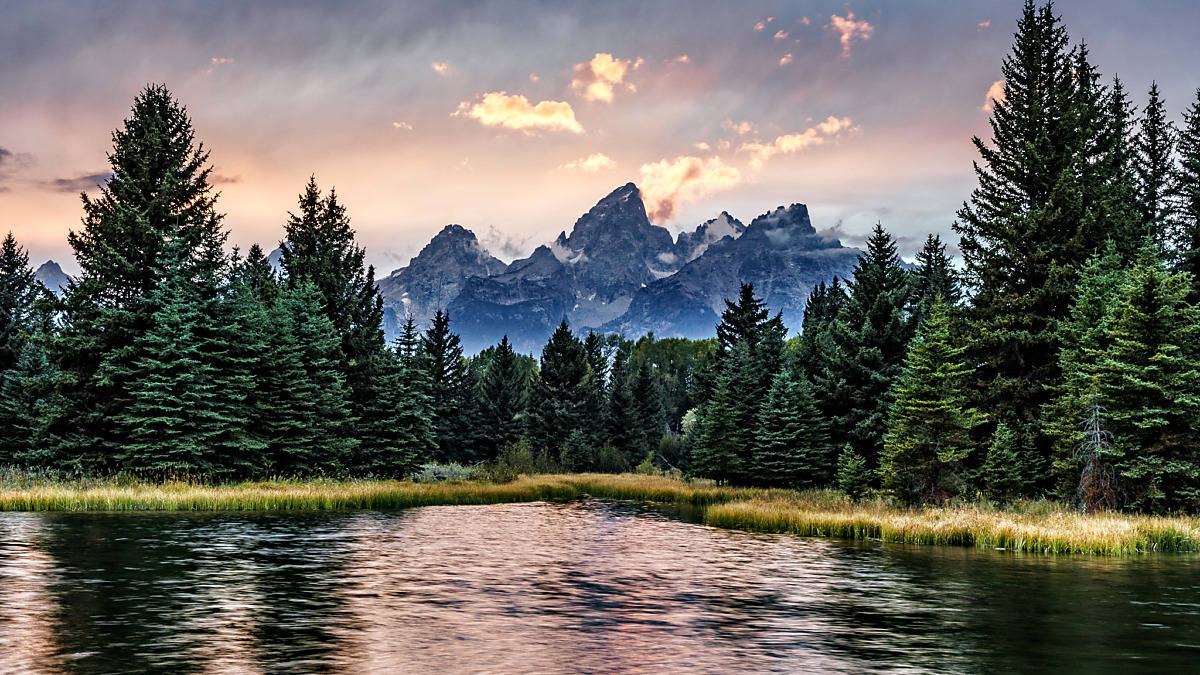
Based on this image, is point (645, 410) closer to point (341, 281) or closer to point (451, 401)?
point (451, 401)

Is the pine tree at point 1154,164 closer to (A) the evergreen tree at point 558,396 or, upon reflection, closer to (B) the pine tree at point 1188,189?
(B) the pine tree at point 1188,189

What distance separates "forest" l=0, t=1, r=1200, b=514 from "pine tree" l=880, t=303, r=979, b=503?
0.10m

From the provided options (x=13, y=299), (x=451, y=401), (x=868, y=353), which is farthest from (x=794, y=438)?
(x=13, y=299)

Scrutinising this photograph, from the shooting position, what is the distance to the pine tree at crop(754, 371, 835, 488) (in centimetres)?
4734

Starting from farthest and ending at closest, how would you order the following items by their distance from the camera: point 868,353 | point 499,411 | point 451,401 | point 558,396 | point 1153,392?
point 558,396, point 499,411, point 451,401, point 868,353, point 1153,392

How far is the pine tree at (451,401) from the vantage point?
82438mm

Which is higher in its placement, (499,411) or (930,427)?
(499,411)

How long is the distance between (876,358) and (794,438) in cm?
664

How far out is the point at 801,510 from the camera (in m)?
33.8

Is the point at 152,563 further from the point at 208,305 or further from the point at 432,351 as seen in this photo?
the point at 432,351

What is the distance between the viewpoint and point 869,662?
11.8m

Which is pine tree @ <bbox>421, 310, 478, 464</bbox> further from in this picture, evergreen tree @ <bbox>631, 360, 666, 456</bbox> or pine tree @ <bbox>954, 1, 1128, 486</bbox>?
pine tree @ <bbox>954, 1, 1128, 486</bbox>

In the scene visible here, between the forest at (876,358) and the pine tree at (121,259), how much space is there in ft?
0.46

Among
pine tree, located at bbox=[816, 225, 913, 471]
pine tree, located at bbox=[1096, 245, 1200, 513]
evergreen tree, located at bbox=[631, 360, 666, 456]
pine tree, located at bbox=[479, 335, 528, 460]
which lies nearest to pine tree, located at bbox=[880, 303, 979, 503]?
pine tree, located at bbox=[1096, 245, 1200, 513]
